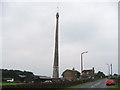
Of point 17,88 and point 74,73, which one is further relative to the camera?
point 74,73

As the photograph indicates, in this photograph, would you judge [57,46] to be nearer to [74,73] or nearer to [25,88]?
[25,88]

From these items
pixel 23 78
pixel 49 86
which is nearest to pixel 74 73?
pixel 23 78

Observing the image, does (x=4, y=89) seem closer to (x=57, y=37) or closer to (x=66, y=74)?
(x=57, y=37)

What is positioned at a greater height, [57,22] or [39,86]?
[57,22]

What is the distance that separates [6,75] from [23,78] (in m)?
29.5

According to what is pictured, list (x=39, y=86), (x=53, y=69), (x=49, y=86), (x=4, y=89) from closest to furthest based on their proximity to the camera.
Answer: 1. (x=4, y=89)
2. (x=39, y=86)
3. (x=49, y=86)
4. (x=53, y=69)

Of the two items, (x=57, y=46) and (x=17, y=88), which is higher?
(x=57, y=46)

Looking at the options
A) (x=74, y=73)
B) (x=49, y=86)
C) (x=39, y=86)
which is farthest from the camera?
(x=74, y=73)

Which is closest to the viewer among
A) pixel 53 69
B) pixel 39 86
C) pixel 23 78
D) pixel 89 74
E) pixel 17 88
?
pixel 17 88

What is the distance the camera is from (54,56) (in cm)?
7962

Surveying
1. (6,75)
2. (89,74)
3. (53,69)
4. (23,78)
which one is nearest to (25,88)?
(53,69)

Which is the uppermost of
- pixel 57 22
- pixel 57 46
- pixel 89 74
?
pixel 57 22

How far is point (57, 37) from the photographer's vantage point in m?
79.7

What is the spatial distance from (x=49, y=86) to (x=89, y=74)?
13373cm
